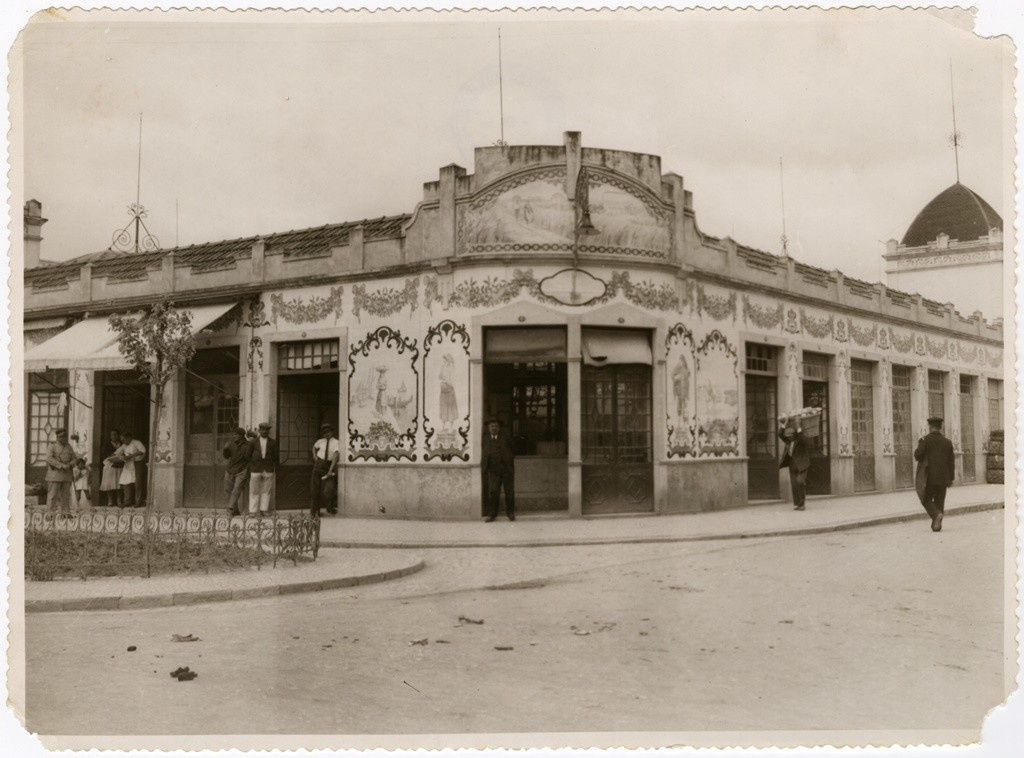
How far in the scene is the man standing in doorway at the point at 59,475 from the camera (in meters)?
15.1

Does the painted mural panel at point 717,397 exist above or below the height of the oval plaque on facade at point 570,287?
below

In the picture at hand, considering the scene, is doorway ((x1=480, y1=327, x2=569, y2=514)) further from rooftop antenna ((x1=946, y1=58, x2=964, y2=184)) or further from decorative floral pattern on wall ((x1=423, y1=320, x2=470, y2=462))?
rooftop antenna ((x1=946, y1=58, x2=964, y2=184))

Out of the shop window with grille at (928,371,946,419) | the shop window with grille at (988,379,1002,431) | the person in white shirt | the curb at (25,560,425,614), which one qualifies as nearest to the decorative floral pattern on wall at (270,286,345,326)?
the person in white shirt

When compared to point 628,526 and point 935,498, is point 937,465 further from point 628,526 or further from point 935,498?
point 628,526

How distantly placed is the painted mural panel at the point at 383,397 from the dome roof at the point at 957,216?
9173 mm

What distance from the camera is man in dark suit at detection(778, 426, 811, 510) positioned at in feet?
60.6

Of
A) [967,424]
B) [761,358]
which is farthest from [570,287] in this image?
[967,424]

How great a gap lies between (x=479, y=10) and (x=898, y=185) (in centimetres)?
566

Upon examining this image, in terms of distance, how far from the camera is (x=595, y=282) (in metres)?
17.1

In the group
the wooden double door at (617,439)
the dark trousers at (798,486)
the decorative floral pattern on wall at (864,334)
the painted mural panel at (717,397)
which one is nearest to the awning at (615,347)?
the wooden double door at (617,439)

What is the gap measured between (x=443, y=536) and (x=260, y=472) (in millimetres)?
4770

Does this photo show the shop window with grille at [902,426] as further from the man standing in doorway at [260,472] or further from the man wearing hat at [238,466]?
the man wearing hat at [238,466]

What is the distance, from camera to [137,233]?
42.9ft

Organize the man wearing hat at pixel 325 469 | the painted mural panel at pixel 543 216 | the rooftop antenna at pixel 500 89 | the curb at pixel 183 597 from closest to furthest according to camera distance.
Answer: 1. the curb at pixel 183 597
2. the rooftop antenna at pixel 500 89
3. the painted mural panel at pixel 543 216
4. the man wearing hat at pixel 325 469
